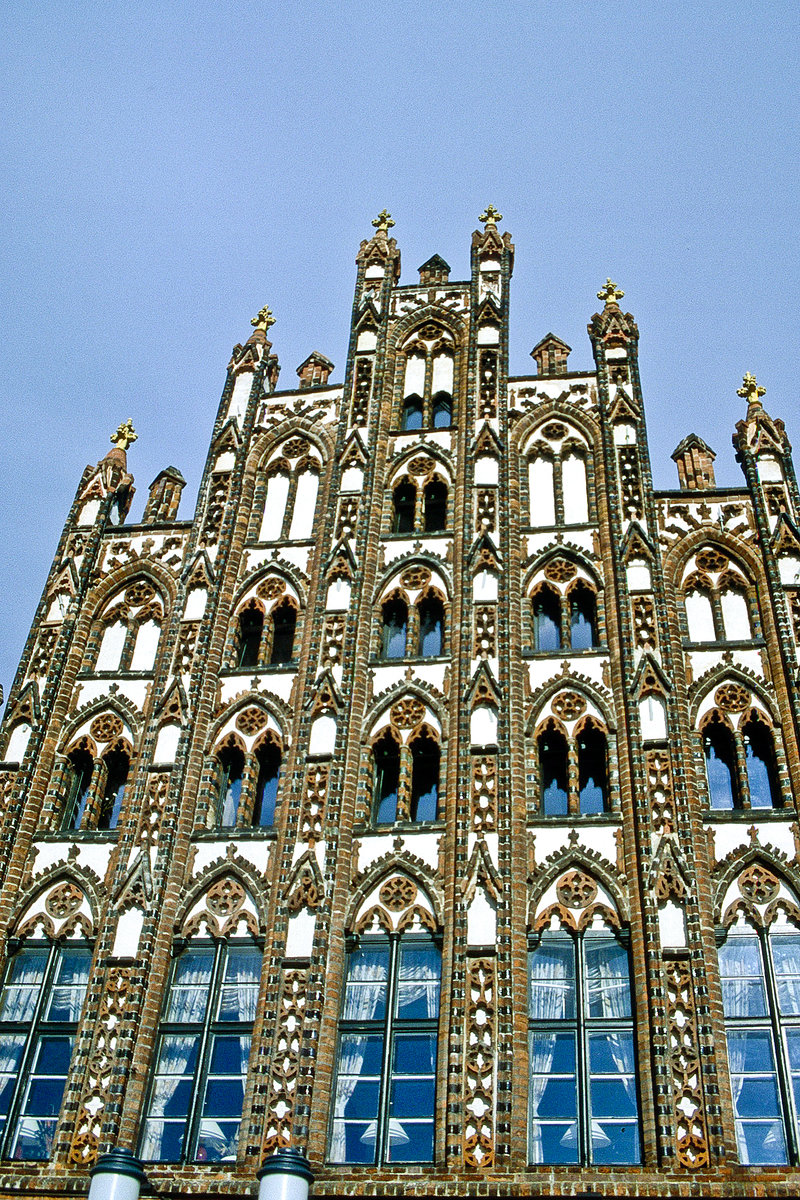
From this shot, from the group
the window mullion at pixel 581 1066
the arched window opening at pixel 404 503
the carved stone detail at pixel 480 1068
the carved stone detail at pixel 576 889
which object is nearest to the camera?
the carved stone detail at pixel 480 1068

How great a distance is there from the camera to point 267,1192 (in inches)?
480

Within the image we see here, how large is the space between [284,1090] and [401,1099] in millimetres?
1448

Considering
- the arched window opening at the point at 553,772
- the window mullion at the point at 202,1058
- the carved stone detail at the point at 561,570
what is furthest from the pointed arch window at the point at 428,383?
the window mullion at the point at 202,1058

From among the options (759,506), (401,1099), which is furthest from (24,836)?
(759,506)

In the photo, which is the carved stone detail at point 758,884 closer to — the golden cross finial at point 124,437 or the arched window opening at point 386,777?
the arched window opening at point 386,777

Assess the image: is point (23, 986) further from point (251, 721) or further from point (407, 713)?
point (407, 713)

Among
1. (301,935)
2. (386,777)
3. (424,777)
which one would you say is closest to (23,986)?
(301,935)

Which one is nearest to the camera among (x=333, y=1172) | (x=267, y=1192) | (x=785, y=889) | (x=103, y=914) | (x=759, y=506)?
(x=267, y=1192)

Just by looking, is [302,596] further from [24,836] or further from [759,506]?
[759,506]

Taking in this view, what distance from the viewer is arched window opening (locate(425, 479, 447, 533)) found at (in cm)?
2138

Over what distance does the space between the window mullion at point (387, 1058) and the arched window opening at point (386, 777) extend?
202cm

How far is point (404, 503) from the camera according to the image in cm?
2186

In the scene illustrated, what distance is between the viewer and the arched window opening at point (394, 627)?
2000 centimetres

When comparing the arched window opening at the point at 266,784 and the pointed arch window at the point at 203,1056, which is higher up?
the arched window opening at the point at 266,784
